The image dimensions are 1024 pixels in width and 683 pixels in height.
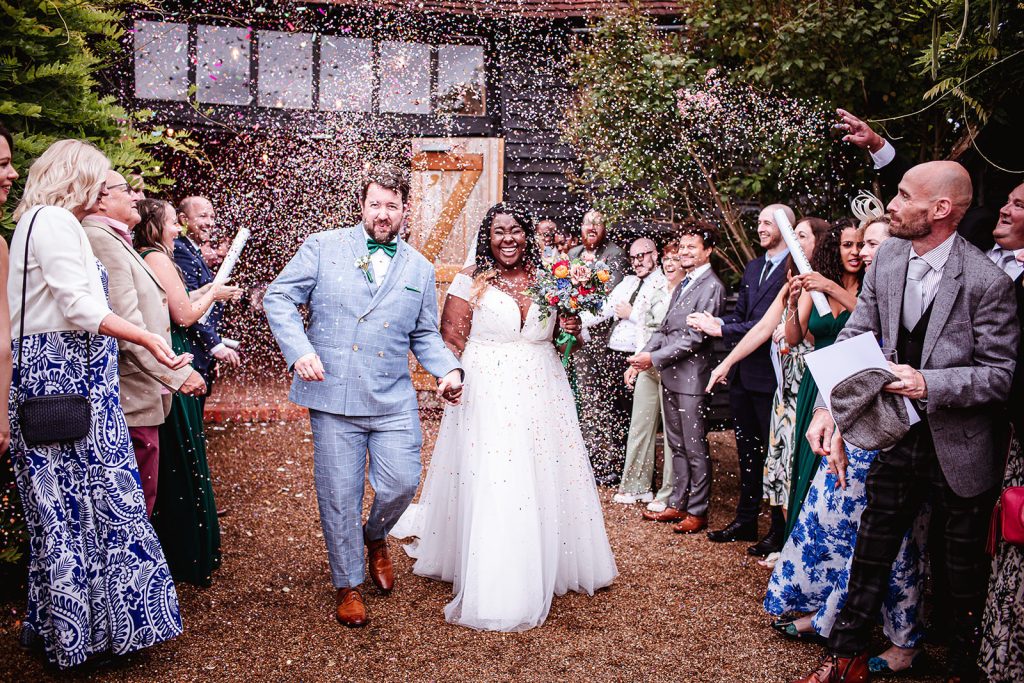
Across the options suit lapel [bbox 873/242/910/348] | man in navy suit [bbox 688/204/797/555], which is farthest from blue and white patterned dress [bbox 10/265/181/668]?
man in navy suit [bbox 688/204/797/555]

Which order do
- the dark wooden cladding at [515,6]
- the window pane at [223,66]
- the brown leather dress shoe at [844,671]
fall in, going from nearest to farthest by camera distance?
1. the brown leather dress shoe at [844,671]
2. the dark wooden cladding at [515,6]
3. the window pane at [223,66]

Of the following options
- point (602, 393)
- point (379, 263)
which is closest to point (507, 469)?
point (379, 263)

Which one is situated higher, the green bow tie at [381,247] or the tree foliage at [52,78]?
the tree foliage at [52,78]

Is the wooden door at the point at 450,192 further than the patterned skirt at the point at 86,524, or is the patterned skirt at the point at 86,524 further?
the wooden door at the point at 450,192

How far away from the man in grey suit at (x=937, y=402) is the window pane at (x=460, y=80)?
7414mm

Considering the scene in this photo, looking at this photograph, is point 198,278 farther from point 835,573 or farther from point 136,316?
point 835,573

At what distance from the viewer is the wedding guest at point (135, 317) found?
3580 mm

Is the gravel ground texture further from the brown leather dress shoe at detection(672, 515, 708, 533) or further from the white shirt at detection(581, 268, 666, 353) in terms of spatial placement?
the white shirt at detection(581, 268, 666, 353)

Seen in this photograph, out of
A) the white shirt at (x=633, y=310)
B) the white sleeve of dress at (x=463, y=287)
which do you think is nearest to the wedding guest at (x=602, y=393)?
the white shirt at (x=633, y=310)

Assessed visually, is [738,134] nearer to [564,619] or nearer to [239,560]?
[564,619]

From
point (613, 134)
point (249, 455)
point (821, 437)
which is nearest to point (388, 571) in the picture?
point (821, 437)

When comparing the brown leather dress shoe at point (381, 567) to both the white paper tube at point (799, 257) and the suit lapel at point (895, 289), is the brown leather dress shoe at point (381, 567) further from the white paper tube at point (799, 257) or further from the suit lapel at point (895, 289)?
the suit lapel at point (895, 289)

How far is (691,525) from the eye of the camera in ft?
17.9

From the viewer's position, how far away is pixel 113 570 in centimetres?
318
